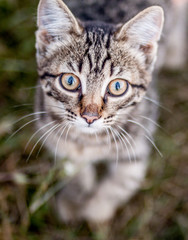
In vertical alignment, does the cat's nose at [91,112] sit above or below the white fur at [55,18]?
below

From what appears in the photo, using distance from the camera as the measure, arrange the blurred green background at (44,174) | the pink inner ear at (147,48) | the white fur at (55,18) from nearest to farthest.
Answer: the white fur at (55,18) < the pink inner ear at (147,48) < the blurred green background at (44,174)

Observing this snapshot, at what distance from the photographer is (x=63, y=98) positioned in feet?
4.68

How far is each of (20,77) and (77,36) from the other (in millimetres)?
1160

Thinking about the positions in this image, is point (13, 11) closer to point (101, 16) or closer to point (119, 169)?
point (101, 16)

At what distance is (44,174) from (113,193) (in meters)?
0.49

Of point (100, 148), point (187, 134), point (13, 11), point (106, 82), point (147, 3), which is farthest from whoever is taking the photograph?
point (13, 11)

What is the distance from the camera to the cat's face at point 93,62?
1367 millimetres

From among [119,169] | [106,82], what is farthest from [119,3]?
[119,169]

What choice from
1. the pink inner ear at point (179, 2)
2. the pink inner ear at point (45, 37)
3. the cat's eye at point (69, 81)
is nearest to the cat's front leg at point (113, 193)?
the cat's eye at point (69, 81)

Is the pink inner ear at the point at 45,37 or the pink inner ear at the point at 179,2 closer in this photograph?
the pink inner ear at the point at 45,37

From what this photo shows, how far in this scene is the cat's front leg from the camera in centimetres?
202

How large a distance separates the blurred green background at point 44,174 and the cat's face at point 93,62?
1.50 feet

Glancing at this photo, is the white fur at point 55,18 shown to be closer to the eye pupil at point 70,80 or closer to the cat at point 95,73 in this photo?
the cat at point 95,73

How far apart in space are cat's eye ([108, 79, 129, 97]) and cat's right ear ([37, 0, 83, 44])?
0.94ft
